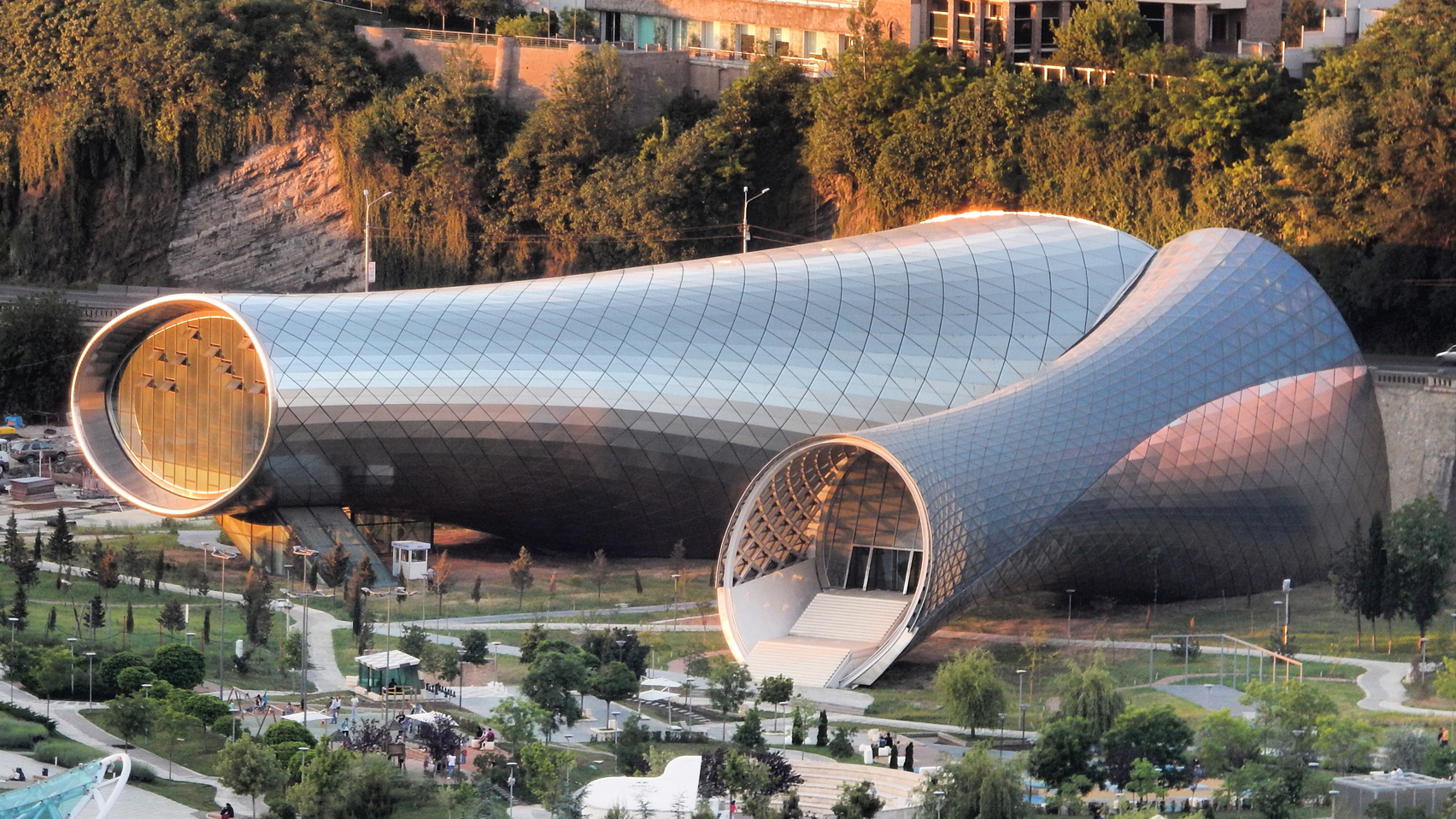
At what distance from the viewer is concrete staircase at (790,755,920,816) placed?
4928cm

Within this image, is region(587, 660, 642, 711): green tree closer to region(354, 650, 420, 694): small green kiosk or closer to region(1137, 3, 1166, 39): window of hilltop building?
region(354, 650, 420, 694): small green kiosk

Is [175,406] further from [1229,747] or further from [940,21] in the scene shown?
[940,21]

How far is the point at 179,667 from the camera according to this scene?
5544 centimetres

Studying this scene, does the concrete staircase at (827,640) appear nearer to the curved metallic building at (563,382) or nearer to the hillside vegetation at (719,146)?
the curved metallic building at (563,382)

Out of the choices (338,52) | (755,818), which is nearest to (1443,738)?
(755,818)

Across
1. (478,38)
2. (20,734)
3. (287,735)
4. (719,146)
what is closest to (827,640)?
(287,735)

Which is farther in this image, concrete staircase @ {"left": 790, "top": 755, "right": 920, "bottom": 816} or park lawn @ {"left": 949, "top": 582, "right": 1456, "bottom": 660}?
park lawn @ {"left": 949, "top": 582, "right": 1456, "bottom": 660}

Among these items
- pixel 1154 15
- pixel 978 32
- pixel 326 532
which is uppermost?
pixel 1154 15

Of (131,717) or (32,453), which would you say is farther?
(32,453)

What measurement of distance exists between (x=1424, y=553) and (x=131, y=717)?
30843 millimetres

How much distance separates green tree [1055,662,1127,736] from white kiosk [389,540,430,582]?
21.8 m

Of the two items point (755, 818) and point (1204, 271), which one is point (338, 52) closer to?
point (1204, 271)

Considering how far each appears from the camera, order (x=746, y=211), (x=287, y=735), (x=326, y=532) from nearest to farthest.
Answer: (x=287, y=735) → (x=326, y=532) → (x=746, y=211)

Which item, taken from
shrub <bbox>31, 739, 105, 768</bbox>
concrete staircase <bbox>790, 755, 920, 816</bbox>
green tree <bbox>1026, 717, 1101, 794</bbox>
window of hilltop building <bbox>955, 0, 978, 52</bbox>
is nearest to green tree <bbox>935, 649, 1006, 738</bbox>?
concrete staircase <bbox>790, 755, 920, 816</bbox>
